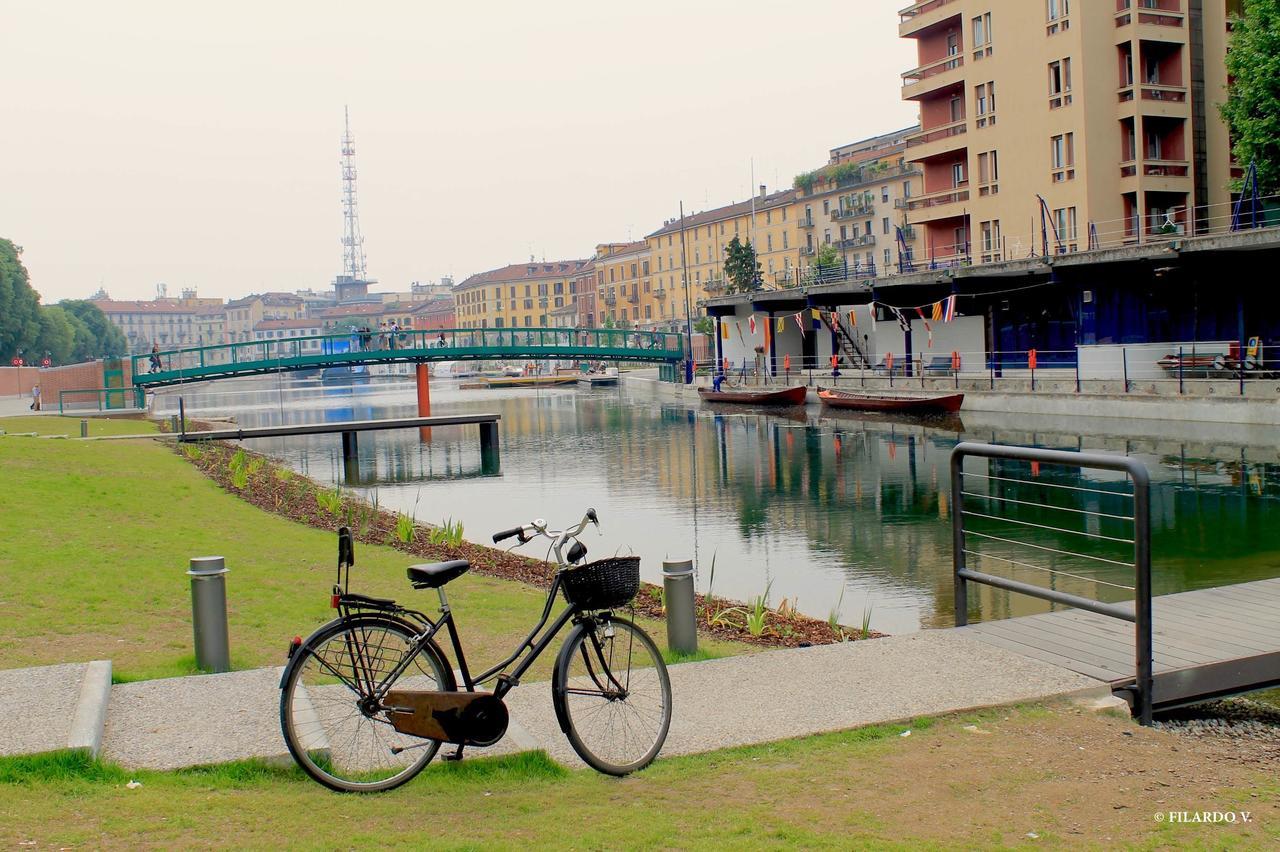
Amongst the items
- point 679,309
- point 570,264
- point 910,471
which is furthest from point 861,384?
point 570,264

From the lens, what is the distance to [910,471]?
27438 mm

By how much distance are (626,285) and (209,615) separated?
126 metres

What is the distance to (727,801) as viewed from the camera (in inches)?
207

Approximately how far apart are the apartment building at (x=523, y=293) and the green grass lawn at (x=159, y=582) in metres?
137

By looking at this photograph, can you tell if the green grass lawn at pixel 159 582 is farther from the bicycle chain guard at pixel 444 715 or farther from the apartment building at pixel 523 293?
the apartment building at pixel 523 293

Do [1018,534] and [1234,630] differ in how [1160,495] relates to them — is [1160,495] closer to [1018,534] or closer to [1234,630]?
[1018,534]

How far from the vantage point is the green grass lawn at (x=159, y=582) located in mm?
9016

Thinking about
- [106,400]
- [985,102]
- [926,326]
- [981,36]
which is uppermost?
[981,36]

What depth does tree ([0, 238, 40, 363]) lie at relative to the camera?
3342 inches

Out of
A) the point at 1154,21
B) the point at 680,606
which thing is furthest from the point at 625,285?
the point at 680,606

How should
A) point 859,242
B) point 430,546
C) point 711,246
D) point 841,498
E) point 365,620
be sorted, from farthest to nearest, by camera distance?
point 711,246 → point 859,242 → point 841,498 → point 430,546 → point 365,620

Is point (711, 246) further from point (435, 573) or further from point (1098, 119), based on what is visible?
point (435, 573)

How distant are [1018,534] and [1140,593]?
1183 centimetres

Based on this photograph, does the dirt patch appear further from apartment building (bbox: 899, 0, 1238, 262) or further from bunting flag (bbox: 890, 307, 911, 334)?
bunting flag (bbox: 890, 307, 911, 334)
